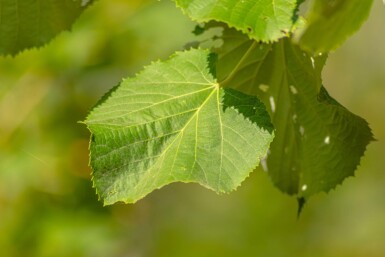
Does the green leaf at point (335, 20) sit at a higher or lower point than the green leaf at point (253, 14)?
higher

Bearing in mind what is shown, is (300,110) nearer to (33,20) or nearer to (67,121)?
(33,20)

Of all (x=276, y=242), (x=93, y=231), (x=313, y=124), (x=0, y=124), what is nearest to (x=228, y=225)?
(x=276, y=242)

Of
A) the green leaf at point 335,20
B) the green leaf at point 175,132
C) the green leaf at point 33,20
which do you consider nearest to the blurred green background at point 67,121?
the green leaf at point 33,20

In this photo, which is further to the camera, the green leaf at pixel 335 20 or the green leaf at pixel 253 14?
the green leaf at pixel 253 14

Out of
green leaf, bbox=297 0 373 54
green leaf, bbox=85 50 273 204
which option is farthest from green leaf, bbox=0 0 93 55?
green leaf, bbox=297 0 373 54

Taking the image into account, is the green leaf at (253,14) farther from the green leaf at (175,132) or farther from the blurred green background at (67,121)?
the blurred green background at (67,121)

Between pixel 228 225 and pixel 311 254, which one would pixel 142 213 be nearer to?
pixel 228 225
